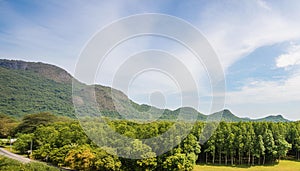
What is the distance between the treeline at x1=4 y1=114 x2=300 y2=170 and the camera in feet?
78.6

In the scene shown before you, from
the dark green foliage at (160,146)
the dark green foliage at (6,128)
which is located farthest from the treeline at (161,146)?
the dark green foliage at (6,128)

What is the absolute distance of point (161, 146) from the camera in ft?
84.1

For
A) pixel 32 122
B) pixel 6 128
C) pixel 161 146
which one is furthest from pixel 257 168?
pixel 6 128

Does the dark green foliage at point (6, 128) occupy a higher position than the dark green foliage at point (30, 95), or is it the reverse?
the dark green foliage at point (30, 95)

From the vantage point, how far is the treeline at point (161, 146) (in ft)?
78.6

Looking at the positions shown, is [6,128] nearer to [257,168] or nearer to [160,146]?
[160,146]

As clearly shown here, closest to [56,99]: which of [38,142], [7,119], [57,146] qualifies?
[7,119]

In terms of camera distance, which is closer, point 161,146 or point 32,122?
point 161,146

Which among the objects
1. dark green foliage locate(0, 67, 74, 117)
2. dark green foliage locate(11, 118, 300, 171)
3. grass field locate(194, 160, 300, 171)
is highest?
dark green foliage locate(0, 67, 74, 117)

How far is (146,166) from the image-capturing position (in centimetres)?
2419

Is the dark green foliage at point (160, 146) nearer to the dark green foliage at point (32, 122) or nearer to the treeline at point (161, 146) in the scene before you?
the treeline at point (161, 146)

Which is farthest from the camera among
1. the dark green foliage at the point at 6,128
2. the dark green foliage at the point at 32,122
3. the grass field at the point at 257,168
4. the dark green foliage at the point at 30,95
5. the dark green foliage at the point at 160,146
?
the dark green foliage at the point at 30,95

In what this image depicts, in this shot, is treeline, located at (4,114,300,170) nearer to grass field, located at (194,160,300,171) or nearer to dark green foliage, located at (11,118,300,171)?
dark green foliage, located at (11,118,300,171)

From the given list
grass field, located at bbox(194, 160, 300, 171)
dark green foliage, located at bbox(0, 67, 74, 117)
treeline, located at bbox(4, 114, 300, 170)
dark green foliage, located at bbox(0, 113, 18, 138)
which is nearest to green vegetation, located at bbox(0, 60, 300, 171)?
treeline, located at bbox(4, 114, 300, 170)
